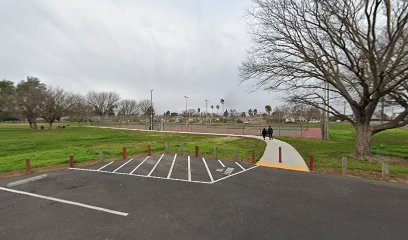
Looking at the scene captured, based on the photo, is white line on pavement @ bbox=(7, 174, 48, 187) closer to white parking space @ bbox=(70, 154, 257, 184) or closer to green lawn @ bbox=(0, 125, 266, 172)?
white parking space @ bbox=(70, 154, 257, 184)

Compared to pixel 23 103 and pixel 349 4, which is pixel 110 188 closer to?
pixel 349 4

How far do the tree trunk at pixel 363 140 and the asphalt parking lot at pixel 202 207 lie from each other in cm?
633

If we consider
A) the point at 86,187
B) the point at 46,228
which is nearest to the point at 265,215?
the point at 46,228

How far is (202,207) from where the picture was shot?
5.59m

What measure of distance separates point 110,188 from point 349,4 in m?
14.5

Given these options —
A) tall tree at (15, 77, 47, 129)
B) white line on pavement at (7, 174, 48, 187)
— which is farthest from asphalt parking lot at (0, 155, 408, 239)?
tall tree at (15, 77, 47, 129)

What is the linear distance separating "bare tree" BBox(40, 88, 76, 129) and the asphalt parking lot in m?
49.7

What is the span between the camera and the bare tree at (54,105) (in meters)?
47.9

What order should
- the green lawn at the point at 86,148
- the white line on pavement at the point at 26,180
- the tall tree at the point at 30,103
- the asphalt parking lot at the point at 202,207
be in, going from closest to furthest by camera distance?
the asphalt parking lot at the point at 202,207, the white line on pavement at the point at 26,180, the green lawn at the point at 86,148, the tall tree at the point at 30,103

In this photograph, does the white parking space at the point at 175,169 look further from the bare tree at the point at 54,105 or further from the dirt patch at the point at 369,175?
the bare tree at the point at 54,105

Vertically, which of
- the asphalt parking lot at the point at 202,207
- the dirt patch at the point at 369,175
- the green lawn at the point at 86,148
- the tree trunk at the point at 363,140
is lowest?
the dirt patch at the point at 369,175

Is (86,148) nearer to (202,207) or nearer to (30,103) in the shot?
(202,207)

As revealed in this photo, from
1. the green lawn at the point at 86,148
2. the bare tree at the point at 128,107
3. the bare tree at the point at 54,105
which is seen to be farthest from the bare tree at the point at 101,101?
the green lawn at the point at 86,148

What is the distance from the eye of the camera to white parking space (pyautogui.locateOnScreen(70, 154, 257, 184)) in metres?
8.66
